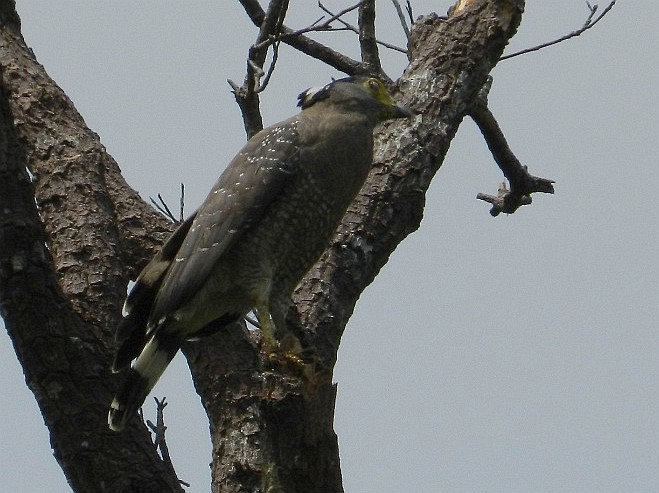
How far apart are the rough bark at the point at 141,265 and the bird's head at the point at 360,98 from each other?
0.17 metres

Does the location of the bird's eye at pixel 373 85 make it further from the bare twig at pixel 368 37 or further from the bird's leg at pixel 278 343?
the bird's leg at pixel 278 343

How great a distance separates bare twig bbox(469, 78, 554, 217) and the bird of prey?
133cm

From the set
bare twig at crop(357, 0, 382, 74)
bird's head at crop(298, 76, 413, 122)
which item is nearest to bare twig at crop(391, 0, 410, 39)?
bare twig at crop(357, 0, 382, 74)

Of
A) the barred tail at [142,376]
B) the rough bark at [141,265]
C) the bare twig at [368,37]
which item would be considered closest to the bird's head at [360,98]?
the rough bark at [141,265]

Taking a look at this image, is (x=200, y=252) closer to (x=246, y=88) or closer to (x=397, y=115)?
(x=246, y=88)

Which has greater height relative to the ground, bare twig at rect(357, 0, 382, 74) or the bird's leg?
bare twig at rect(357, 0, 382, 74)

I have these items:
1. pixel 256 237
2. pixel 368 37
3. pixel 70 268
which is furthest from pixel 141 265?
pixel 368 37

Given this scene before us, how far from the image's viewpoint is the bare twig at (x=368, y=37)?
5777mm

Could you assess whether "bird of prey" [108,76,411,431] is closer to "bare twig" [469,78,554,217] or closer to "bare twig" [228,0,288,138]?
"bare twig" [228,0,288,138]

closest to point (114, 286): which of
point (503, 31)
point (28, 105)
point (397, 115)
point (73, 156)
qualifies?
point (73, 156)

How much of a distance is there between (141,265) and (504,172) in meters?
2.35

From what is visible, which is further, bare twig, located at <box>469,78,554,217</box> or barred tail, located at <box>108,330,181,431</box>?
bare twig, located at <box>469,78,554,217</box>

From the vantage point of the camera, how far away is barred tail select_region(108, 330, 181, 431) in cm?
390

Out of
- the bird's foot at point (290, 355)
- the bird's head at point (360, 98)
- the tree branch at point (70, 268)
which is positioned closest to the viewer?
the tree branch at point (70, 268)
